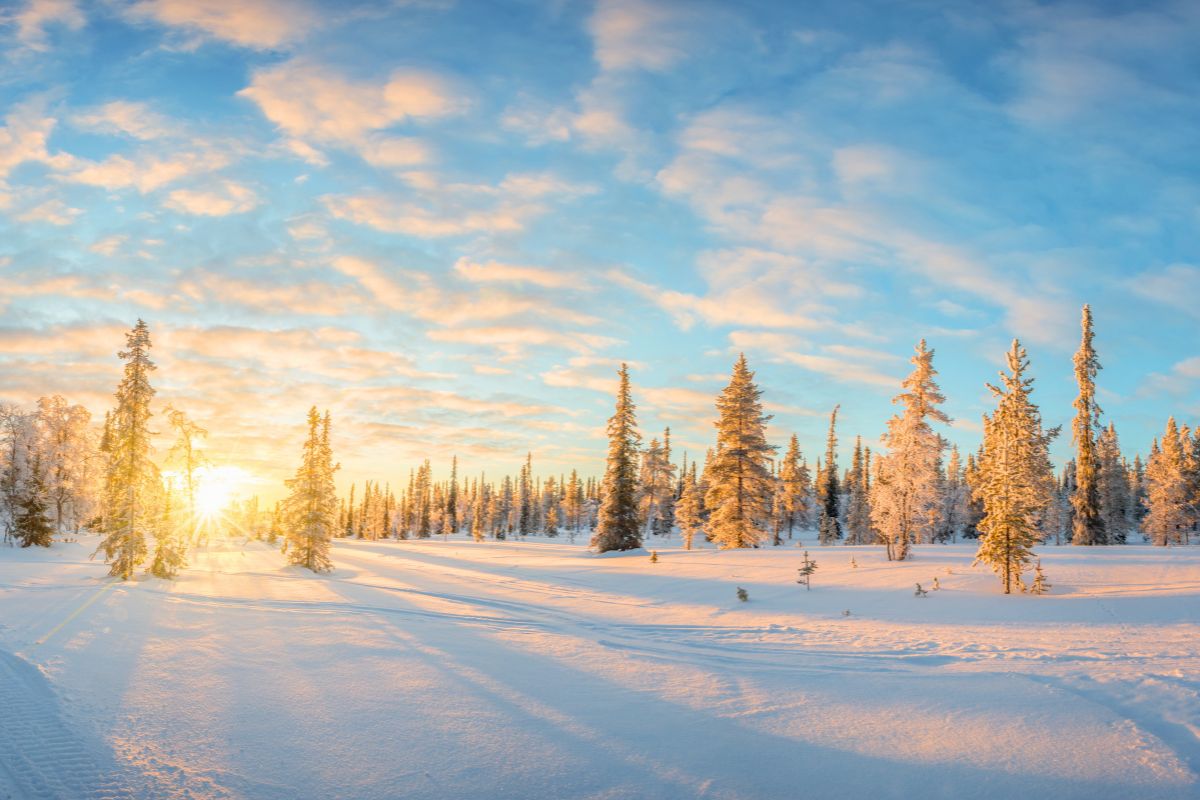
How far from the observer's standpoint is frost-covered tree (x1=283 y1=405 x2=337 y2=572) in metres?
35.9

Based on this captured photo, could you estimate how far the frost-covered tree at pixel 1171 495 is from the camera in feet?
184

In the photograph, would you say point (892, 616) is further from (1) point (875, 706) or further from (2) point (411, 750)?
(2) point (411, 750)

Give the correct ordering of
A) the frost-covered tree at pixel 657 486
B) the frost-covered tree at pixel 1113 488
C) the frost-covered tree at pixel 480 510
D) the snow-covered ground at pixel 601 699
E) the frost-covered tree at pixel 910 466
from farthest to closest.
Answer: the frost-covered tree at pixel 480 510 → the frost-covered tree at pixel 657 486 → the frost-covered tree at pixel 1113 488 → the frost-covered tree at pixel 910 466 → the snow-covered ground at pixel 601 699

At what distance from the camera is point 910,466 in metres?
34.2

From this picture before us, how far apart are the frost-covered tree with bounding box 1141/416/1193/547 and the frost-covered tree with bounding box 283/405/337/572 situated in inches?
2734

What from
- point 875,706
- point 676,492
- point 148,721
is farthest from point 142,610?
point 676,492

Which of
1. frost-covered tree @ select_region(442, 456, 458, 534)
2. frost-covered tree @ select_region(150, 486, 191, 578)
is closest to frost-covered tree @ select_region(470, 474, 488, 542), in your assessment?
frost-covered tree @ select_region(442, 456, 458, 534)

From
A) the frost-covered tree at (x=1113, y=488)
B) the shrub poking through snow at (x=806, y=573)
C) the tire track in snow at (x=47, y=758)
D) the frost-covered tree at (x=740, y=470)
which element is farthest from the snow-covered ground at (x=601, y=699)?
the frost-covered tree at (x=1113, y=488)

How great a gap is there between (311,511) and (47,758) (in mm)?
31343

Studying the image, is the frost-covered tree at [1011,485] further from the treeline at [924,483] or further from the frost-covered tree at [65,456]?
the frost-covered tree at [65,456]

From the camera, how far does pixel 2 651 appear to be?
1237 cm

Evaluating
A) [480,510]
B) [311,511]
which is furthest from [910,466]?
[480,510]

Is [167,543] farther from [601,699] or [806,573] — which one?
A: [806,573]

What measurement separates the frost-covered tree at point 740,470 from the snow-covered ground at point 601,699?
22249mm
